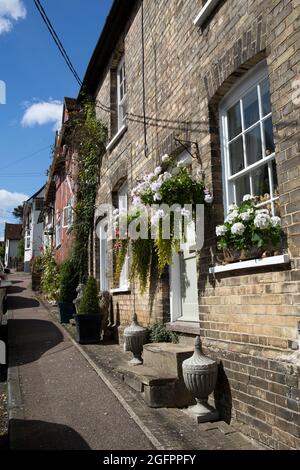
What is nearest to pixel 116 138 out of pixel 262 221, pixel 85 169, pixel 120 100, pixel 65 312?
pixel 120 100

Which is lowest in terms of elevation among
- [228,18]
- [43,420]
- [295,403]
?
[43,420]

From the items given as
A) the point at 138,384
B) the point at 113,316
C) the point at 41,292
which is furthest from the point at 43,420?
the point at 41,292

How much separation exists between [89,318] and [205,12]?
5.80 m

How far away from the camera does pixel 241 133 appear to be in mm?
4789

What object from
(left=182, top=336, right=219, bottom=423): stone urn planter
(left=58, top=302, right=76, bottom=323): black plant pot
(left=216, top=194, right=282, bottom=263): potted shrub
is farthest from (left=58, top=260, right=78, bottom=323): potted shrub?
(left=216, top=194, right=282, bottom=263): potted shrub

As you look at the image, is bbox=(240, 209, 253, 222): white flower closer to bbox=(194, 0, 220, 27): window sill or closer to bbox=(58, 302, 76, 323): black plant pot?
bbox=(194, 0, 220, 27): window sill

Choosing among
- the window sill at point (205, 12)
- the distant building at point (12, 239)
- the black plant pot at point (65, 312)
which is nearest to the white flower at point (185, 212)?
the window sill at point (205, 12)

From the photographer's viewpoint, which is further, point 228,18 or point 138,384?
point 138,384

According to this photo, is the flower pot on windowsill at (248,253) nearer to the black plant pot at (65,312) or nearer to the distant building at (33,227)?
the black plant pot at (65,312)

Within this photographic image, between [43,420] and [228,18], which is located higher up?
[228,18]

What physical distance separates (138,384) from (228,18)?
445cm

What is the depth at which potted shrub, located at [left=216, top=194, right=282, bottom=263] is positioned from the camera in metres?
3.83

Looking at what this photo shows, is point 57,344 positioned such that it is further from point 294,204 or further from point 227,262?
point 294,204

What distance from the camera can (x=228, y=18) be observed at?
486 cm
